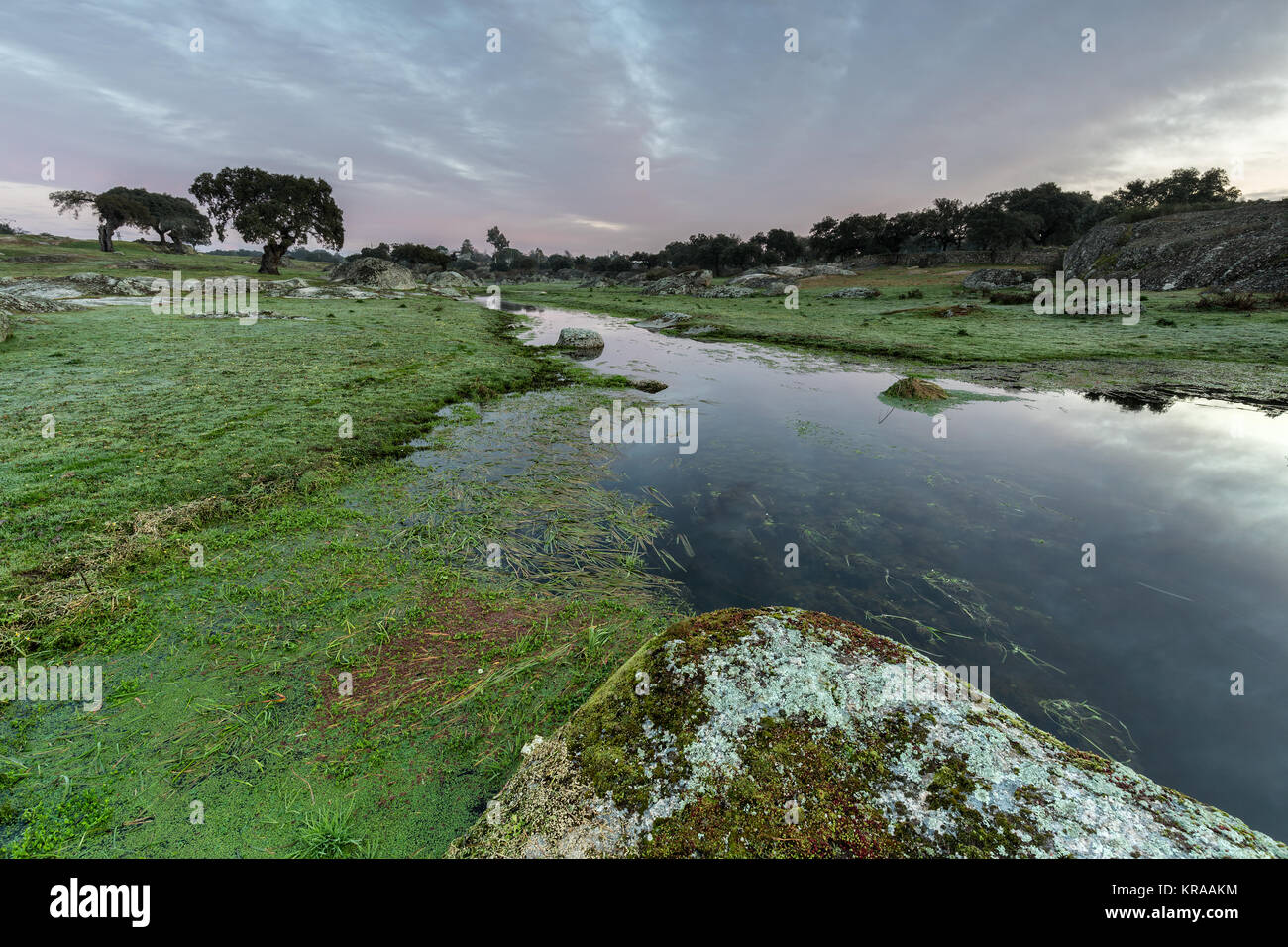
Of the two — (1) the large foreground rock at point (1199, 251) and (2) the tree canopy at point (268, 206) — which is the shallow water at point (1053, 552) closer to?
(1) the large foreground rock at point (1199, 251)

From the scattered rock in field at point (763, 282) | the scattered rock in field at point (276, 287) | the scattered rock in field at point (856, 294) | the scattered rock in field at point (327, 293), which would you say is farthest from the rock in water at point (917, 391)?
the scattered rock in field at point (763, 282)

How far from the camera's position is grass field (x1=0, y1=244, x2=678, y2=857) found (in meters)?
3.05

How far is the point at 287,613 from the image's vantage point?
4883mm

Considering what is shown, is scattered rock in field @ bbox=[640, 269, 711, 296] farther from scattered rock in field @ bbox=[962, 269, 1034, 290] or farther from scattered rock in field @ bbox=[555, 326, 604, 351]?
scattered rock in field @ bbox=[555, 326, 604, 351]

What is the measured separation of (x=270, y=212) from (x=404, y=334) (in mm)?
48617

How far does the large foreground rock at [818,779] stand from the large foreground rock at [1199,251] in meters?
50.8

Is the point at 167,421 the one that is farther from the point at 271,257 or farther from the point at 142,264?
the point at 271,257

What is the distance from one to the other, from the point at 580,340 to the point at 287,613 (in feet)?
70.5

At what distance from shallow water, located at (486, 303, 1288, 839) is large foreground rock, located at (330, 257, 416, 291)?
59.8m
